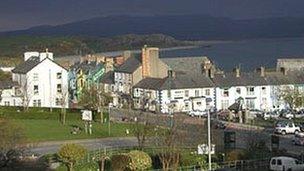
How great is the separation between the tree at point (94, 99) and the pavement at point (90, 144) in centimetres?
1738

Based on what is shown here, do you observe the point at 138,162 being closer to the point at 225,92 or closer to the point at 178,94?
the point at 178,94

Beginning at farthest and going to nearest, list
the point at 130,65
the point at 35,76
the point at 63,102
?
the point at 130,65, the point at 35,76, the point at 63,102

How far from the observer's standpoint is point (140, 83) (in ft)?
257

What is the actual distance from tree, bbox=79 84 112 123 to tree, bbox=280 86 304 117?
18.3 meters

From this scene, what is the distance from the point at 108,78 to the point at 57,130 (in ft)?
108

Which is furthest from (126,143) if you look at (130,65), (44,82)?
(130,65)

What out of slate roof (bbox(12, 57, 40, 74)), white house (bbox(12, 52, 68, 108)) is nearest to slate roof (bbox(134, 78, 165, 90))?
white house (bbox(12, 52, 68, 108))

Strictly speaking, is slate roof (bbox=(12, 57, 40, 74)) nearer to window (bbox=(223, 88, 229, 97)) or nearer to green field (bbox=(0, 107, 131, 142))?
green field (bbox=(0, 107, 131, 142))

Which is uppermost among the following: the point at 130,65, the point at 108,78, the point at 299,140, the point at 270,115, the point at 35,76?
the point at 130,65

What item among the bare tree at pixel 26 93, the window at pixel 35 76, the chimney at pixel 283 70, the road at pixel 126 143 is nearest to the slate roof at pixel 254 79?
the chimney at pixel 283 70

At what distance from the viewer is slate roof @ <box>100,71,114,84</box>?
288 feet

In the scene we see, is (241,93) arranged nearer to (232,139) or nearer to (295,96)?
Result: (295,96)

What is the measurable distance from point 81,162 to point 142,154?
3753mm

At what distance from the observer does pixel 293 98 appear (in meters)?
71.2
